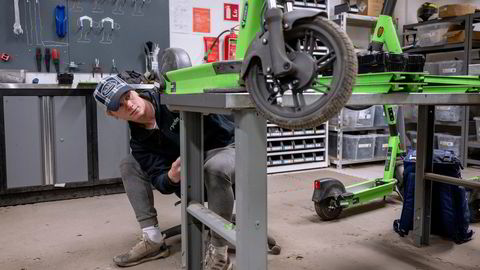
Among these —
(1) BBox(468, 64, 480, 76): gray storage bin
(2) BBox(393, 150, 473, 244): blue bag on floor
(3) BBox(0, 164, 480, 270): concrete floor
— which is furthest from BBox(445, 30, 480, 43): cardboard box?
(2) BBox(393, 150, 473, 244): blue bag on floor

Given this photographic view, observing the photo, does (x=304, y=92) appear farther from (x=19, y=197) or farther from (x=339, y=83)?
(x=19, y=197)

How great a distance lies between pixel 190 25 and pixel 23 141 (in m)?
1.84

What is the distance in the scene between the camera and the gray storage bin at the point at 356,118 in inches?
166

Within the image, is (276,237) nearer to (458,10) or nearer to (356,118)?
(356,118)

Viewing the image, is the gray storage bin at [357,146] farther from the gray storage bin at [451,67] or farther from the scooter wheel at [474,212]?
the scooter wheel at [474,212]

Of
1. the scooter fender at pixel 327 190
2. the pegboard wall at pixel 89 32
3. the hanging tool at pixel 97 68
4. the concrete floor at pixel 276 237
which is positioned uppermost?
the pegboard wall at pixel 89 32

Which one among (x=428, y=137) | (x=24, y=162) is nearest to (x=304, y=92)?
(x=428, y=137)

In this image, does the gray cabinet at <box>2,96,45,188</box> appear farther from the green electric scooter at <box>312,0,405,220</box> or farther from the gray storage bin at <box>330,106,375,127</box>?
the gray storage bin at <box>330,106,375,127</box>

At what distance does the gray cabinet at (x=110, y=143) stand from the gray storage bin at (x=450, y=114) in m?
3.12

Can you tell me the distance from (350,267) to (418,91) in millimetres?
921

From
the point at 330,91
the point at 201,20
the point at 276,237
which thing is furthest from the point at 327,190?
the point at 201,20

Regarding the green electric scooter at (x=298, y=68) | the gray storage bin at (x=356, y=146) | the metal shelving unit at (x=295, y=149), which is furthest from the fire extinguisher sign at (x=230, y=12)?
the green electric scooter at (x=298, y=68)

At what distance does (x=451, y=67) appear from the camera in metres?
4.22

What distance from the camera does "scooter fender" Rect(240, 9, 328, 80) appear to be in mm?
903
